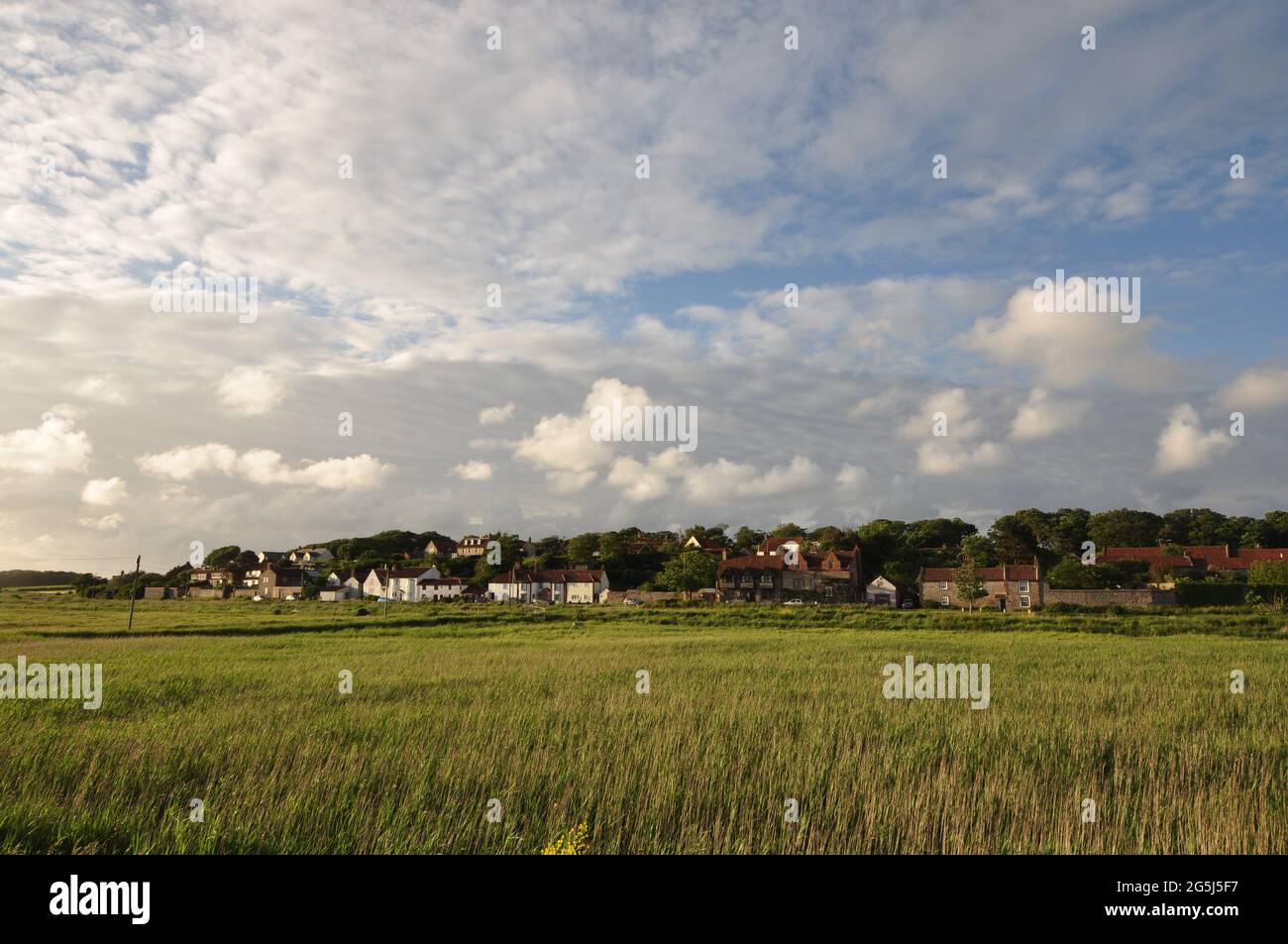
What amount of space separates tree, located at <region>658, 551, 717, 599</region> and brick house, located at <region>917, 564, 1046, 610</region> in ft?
101

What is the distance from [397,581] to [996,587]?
100771 millimetres

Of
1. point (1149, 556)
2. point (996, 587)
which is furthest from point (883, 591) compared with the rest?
point (1149, 556)

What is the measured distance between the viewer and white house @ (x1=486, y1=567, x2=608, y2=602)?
384 ft

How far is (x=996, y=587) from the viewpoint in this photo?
326ft

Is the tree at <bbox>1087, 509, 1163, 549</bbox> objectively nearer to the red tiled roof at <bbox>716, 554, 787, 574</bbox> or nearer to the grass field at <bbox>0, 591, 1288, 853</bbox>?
the red tiled roof at <bbox>716, 554, 787, 574</bbox>

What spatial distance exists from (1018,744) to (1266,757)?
3.76 metres

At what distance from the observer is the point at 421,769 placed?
33.5 ft

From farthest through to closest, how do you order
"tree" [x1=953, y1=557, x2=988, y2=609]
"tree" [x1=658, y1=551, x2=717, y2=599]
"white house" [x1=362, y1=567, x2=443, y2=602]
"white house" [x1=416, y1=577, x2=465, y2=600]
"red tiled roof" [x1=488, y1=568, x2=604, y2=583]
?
"white house" [x1=362, y1=567, x2=443, y2=602], "white house" [x1=416, y1=577, x2=465, y2=600], "red tiled roof" [x1=488, y1=568, x2=604, y2=583], "tree" [x1=658, y1=551, x2=717, y2=599], "tree" [x1=953, y1=557, x2=988, y2=609]

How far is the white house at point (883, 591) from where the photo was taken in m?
109

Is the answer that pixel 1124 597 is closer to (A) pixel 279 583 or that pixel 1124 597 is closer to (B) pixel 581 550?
(B) pixel 581 550

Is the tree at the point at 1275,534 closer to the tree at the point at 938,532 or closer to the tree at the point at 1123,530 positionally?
the tree at the point at 1123,530

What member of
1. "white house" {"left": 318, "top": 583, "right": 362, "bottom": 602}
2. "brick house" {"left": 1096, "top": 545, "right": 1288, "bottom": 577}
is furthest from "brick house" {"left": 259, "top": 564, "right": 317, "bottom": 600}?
"brick house" {"left": 1096, "top": 545, "right": 1288, "bottom": 577}

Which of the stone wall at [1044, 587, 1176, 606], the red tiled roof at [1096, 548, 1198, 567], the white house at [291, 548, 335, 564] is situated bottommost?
the white house at [291, 548, 335, 564]
